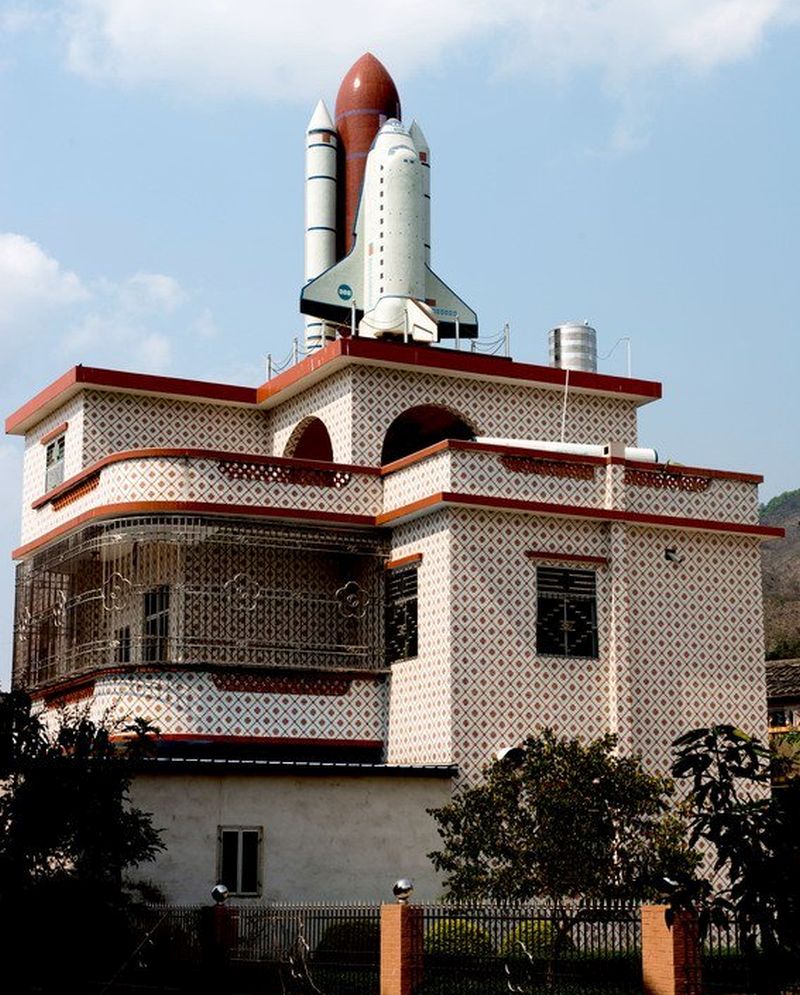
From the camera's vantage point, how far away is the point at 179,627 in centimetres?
3225

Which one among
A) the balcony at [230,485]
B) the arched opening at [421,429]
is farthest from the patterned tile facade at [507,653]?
the arched opening at [421,429]

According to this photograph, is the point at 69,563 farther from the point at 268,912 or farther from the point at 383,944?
the point at 383,944

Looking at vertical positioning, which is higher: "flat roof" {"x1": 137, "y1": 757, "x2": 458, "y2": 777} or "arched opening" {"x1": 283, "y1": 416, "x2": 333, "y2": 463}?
"arched opening" {"x1": 283, "y1": 416, "x2": 333, "y2": 463}

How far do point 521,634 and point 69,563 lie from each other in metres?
9.27

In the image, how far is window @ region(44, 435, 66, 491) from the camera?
3719cm

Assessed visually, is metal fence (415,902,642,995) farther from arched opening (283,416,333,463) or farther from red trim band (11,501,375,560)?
arched opening (283,416,333,463)

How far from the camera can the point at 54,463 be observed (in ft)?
123

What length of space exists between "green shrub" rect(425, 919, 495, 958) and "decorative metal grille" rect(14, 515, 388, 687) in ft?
28.4

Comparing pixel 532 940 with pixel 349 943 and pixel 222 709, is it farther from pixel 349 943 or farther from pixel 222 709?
pixel 222 709

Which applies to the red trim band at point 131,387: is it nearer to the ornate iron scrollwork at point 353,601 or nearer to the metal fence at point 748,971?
the ornate iron scrollwork at point 353,601

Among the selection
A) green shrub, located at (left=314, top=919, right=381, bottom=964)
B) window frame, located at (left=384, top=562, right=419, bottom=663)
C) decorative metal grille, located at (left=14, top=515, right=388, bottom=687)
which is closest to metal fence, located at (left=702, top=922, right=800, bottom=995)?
green shrub, located at (left=314, top=919, right=381, bottom=964)

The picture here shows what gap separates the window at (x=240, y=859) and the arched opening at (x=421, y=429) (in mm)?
9109

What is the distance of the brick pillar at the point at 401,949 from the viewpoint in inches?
887

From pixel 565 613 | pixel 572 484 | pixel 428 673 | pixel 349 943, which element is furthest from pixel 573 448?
pixel 349 943
